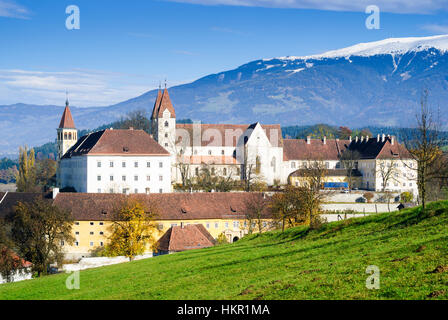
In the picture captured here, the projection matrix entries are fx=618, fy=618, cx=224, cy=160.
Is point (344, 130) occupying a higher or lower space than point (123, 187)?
higher

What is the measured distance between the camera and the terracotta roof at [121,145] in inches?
3467

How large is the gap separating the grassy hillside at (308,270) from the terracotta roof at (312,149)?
7568 centimetres

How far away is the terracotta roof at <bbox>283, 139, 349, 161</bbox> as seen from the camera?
113 m

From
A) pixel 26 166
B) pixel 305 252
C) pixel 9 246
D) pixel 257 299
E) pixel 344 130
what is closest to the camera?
pixel 257 299

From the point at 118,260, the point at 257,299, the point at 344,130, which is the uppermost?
the point at 344,130

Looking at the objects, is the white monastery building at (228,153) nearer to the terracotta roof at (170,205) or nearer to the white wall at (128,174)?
the white wall at (128,174)

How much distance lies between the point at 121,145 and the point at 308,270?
68060mm

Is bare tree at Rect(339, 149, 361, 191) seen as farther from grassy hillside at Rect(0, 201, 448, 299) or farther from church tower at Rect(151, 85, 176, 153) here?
grassy hillside at Rect(0, 201, 448, 299)

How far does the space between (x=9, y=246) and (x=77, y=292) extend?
89.4 feet

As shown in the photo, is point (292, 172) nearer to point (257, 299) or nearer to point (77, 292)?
point (77, 292)

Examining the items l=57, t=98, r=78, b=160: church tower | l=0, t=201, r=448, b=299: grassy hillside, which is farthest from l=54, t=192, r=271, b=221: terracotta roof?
l=57, t=98, r=78, b=160: church tower

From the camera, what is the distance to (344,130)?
6412 inches

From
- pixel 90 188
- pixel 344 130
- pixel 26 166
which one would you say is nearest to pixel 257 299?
pixel 90 188

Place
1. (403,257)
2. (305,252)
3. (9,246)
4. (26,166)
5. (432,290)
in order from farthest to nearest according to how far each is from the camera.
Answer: (26,166) < (9,246) < (305,252) < (403,257) < (432,290)
